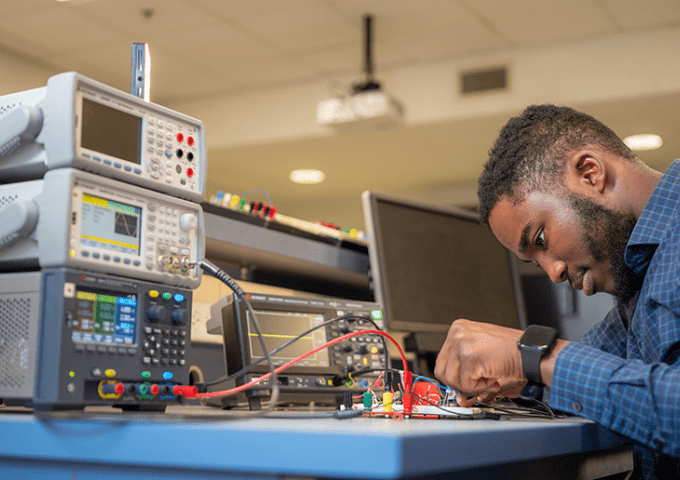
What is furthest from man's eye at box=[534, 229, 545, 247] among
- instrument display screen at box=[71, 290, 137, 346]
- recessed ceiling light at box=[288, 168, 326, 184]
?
recessed ceiling light at box=[288, 168, 326, 184]

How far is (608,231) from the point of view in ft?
3.95

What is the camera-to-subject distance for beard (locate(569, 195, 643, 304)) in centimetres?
120

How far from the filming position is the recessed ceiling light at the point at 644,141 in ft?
16.2

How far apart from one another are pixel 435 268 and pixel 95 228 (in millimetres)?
1251

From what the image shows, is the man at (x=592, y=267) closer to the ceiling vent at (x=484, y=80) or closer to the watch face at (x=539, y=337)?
the watch face at (x=539, y=337)

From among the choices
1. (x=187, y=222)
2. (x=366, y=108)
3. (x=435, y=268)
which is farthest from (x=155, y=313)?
(x=366, y=108)

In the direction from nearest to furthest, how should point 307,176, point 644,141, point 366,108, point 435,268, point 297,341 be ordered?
1. point 297,341
2. point 435,268
3. point 366,108
4. point 644,141
5. point 307,176

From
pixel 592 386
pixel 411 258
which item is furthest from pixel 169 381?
pixel 411 258

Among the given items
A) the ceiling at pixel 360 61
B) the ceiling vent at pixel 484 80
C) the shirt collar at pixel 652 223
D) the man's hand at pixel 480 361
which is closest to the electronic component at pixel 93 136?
the man's hand at pixel 480 361

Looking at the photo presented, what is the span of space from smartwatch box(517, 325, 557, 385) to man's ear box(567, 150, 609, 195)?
0.31 metres

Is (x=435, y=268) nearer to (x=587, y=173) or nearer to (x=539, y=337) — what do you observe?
(x=587, y=173)

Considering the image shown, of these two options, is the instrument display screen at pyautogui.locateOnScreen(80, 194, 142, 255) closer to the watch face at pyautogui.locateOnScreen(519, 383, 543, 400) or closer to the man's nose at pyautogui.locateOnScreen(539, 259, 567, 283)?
the watch face at pyautogui.locateOnScreen(519, 383, 543, 400)

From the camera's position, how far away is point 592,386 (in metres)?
0.93

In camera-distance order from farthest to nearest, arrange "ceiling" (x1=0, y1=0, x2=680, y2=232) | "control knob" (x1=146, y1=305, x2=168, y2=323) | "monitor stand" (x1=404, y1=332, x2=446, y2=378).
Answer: "ceiling" (x1=0, y1=0, x2=680, y2=232), "monitor stand" (x1=404, y1=332, x2=446, y2=378), "control knob" (x1=146, y1=305, x2=168, y2=323)
